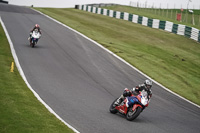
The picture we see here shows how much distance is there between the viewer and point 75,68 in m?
19.7

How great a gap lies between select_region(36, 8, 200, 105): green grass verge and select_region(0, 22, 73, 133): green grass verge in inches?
374

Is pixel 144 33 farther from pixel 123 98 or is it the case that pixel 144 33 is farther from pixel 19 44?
pixel 123 98

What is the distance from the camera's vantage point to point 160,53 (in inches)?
1122

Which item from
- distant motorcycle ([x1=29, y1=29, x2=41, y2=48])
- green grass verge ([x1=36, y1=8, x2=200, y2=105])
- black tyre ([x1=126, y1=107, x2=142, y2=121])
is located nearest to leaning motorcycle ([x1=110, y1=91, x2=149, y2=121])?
black tyre ([x1=126, y1=107, x2=142, y2=121])

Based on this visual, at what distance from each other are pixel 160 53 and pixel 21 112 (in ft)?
66.0

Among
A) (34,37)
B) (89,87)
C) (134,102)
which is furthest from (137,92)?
(34,37)

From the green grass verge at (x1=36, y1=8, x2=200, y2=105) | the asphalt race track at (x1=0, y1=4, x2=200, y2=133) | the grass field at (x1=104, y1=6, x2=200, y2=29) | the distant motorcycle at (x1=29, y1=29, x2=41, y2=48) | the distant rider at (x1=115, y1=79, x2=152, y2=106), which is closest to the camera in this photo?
the asphalt race track at (x1=0, y1=4, x2=200, y2=133)

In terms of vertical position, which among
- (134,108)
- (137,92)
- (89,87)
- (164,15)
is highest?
(137,92)

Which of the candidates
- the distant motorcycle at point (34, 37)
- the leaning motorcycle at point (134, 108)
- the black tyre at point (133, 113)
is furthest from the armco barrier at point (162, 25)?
the black tyre at point (133, 113)

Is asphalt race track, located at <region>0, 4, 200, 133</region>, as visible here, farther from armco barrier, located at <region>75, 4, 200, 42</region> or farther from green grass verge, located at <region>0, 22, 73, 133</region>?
armco barrier, located at <region>75, 4, 200, 42</region>

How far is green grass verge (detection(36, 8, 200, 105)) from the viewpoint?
21.0m

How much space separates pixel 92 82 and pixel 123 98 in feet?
16.5

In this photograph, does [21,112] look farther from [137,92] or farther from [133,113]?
[137,92]

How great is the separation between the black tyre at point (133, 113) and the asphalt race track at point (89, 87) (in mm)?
229
